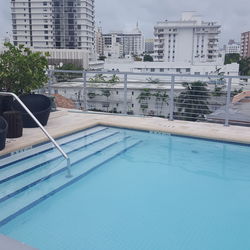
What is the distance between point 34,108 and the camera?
572cm

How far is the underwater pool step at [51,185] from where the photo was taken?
297cm

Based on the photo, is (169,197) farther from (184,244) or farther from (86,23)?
(86,23)

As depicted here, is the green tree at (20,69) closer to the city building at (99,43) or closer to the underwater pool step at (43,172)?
the underwater pool step at (43,172)

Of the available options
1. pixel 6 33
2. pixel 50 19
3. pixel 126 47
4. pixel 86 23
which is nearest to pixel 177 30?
pixel 86 23

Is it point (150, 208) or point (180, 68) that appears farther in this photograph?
point (180, 68)

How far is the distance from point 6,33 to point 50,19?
42.0 feet

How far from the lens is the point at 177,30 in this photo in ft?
212

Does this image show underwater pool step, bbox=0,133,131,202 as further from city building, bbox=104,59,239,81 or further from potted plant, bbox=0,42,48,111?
city building, bbox=104,59,239,81

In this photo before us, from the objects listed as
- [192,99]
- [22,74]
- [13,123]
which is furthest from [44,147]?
[192,99]

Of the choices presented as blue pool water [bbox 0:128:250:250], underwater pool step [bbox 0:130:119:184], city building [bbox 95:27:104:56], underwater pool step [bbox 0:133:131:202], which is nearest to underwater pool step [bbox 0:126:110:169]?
underwater pool step [bbox 0:130:119:184]

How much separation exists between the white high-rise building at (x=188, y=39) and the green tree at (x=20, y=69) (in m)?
60.9

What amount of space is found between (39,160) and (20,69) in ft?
6.82

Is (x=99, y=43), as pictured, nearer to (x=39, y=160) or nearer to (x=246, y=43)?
(x=246, y=43)

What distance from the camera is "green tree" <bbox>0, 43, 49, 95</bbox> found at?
5.38m
